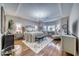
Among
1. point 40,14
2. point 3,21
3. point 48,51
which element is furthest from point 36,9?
point 48,51

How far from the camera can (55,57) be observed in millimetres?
2350

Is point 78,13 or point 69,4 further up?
point 69,4

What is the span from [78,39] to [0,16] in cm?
177

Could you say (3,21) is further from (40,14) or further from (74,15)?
(74,15)

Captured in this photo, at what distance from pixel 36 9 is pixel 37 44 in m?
0.79

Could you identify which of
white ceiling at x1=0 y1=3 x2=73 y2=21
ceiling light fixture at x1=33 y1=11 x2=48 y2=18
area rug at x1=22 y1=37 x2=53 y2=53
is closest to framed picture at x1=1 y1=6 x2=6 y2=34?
white ceiling at x1=0 y1=3 x2=73 y2=21

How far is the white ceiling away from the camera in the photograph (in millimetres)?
2328

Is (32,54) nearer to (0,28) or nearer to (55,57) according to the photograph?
(55,57)

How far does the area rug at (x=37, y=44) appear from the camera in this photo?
7.80ft

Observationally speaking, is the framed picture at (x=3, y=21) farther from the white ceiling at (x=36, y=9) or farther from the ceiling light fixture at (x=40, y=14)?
the ceiling light fixture at (x=40, y=14)

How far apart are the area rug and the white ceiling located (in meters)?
→ 0.50

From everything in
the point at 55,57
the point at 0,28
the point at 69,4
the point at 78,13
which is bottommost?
the point at 55,57

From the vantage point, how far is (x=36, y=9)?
2.34m

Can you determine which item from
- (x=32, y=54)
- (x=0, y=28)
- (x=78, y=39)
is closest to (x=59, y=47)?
(x=78, y=39)
